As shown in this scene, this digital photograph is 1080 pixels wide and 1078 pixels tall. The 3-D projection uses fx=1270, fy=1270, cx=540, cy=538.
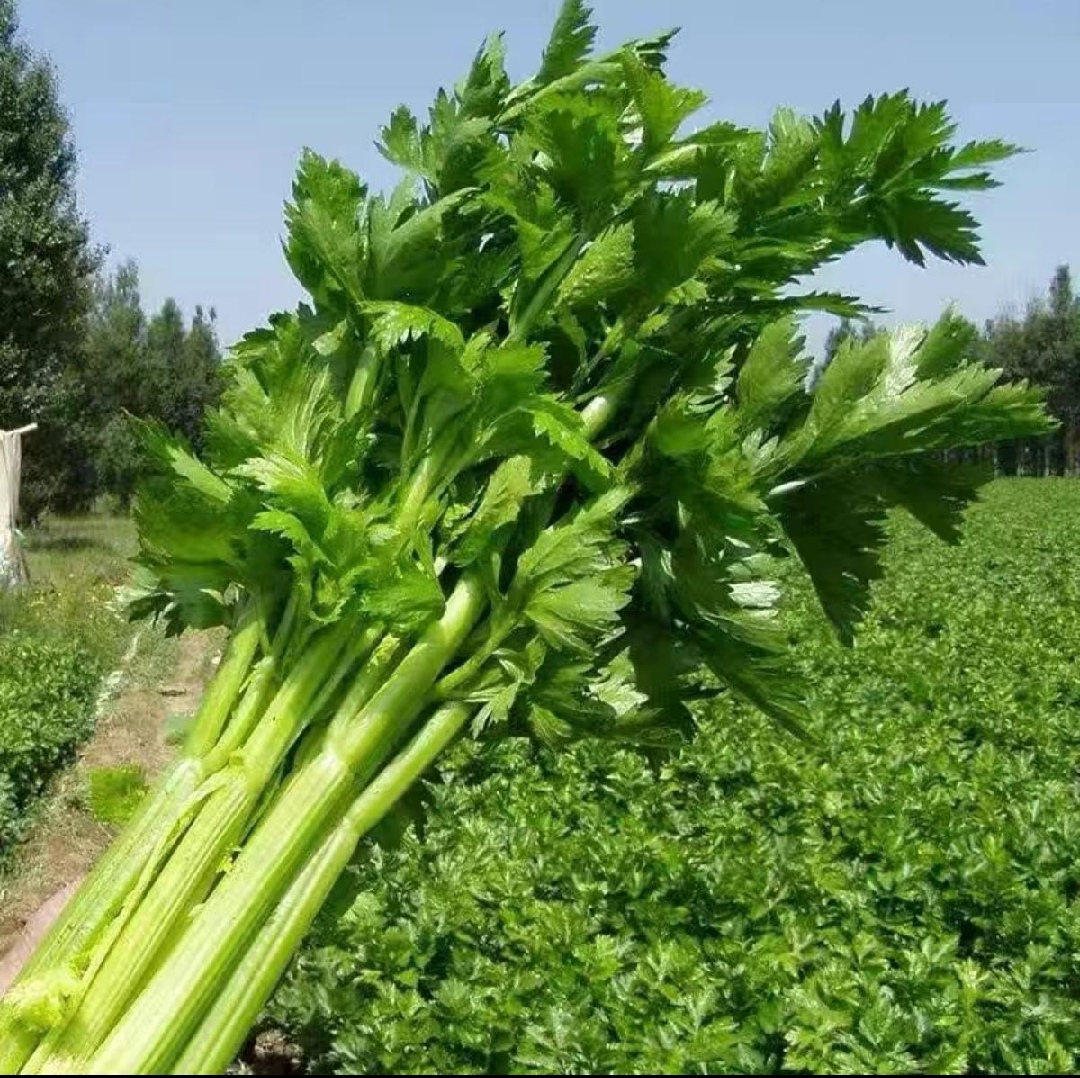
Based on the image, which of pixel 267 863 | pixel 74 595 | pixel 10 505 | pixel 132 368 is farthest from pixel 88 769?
pixel 132 368

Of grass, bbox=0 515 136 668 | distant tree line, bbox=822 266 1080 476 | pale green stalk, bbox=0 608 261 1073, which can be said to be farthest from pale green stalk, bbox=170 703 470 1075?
distant tree line, bbox=822 266 1080 476

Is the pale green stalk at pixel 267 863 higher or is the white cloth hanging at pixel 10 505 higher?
the white cloth hanging at pixel 10 505

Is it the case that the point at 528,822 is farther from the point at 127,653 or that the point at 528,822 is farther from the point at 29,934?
the point at 127,653

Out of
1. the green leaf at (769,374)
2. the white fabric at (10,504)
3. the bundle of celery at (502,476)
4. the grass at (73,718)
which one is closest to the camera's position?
the bundle of celery at (502,476)

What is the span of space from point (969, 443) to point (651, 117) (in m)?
1.11

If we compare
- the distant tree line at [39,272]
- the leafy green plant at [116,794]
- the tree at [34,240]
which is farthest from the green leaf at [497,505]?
the tree at [34,240]

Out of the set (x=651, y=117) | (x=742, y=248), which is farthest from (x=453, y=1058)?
(x=651, y=117)

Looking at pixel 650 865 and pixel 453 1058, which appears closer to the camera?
pixel 453 1058

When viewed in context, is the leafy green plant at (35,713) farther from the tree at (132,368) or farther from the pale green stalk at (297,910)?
the tree at (132,368)

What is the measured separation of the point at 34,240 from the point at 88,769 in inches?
667

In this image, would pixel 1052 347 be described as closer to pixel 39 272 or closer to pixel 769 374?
pixel 39 272

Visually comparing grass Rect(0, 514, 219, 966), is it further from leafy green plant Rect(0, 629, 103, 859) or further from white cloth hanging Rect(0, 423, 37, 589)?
white cloth hanging Rect(0, 423, 37, 589)

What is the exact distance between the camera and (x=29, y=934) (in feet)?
15.1

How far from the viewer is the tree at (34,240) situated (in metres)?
23.8
